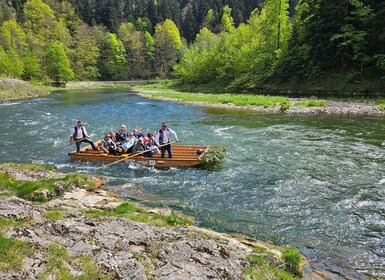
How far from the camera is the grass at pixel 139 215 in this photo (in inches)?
369

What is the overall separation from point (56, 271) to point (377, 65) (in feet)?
141

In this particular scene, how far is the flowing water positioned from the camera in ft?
32.1

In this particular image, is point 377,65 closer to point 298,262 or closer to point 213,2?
point 298,262

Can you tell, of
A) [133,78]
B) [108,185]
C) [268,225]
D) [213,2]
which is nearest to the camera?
[268,225]

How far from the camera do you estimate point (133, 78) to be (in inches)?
4523

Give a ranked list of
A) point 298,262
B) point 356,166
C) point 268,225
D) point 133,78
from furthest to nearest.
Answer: point 133,78, point 356,166, point 268,225, point 298,262

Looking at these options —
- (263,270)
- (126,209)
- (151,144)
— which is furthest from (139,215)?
(151,144)

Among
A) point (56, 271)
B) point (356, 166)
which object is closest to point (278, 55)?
point (356, 166)

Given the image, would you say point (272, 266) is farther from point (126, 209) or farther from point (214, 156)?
point (214, 156)

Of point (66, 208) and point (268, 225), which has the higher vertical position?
point (66, 208)

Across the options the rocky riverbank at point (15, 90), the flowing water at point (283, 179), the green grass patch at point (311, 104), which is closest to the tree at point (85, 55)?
the rocky riverbank at point (15, 90)

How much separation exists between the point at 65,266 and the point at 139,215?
4.34 m

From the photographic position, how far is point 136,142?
18938 mm

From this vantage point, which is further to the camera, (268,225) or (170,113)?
(170,113)
